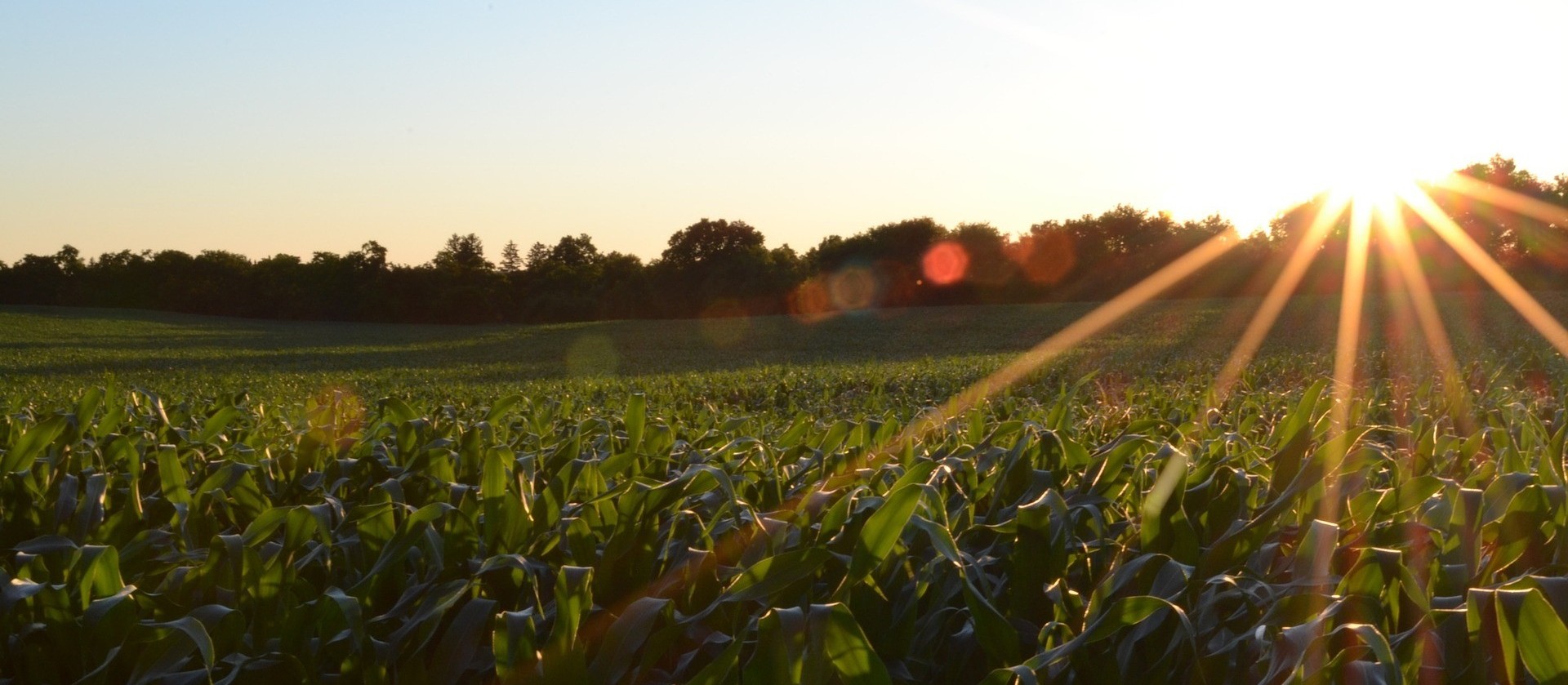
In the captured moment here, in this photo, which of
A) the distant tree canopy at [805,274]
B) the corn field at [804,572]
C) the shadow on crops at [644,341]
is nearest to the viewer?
the corn field at [804,572]

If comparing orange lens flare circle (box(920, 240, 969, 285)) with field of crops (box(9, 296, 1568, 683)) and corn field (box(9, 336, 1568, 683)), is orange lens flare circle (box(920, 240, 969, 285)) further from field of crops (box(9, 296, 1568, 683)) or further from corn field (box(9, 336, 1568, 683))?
corn field (box(9, 336, 1568, 683))

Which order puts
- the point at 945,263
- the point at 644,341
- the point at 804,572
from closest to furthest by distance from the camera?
the point at 804,572 < the point at 644,341 < the point at 945,263

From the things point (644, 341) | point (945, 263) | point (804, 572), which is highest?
point (945, 263)

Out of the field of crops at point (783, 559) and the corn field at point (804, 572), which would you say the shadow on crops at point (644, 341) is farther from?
the corn field at point (804, 572)

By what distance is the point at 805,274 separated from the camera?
6862 cm

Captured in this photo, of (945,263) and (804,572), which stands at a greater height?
(945,263)

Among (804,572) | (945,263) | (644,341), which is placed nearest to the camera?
(804,572)

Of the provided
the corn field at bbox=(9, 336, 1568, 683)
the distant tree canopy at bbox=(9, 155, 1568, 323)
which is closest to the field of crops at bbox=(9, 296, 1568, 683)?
the corn field at bbox=(9, 336, 1568, 683)

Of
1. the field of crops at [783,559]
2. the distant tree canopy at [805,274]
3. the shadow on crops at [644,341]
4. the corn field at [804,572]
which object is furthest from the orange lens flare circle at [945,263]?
the corn field at [804,572]

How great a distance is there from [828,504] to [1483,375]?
656 cm

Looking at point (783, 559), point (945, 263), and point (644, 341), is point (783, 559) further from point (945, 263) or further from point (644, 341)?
point (945, 263)

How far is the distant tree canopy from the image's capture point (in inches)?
2422

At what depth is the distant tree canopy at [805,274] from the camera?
6153 centimetres

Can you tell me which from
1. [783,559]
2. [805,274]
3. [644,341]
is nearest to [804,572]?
[783,559]
